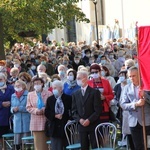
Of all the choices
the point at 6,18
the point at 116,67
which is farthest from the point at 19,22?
the point at 116,67

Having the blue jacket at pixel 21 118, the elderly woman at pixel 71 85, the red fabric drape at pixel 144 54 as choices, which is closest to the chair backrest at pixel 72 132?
the elderly woman at pixel 71 85

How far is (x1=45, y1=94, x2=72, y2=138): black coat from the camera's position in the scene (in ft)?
46.3

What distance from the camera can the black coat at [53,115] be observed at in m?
14.1

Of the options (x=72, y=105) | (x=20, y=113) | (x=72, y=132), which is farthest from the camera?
(x=20, y=113)

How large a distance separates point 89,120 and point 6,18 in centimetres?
1445

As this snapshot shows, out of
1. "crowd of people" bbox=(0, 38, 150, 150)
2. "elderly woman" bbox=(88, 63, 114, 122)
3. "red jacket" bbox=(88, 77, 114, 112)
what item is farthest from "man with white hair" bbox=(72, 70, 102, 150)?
"red jacket" bbox=(88, 77, 114, 112)

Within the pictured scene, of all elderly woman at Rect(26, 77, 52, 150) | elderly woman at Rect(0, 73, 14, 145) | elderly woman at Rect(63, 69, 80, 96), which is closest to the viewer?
elderly woman at Rect(26, 77, 52, 150)

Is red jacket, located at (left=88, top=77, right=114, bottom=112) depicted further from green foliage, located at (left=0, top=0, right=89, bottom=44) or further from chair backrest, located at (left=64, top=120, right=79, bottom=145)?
green foliage, located at (left=0, top=0, right=89, bottom=44)

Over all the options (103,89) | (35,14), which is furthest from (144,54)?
(35,14)

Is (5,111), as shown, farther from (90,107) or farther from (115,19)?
(115,19)

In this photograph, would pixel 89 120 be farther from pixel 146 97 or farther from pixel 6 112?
pixel 6 112

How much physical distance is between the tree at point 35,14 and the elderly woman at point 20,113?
9.62m

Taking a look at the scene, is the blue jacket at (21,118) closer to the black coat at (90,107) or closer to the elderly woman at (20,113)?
the elderly woman at (20,113)

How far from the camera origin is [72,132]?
14023mm
